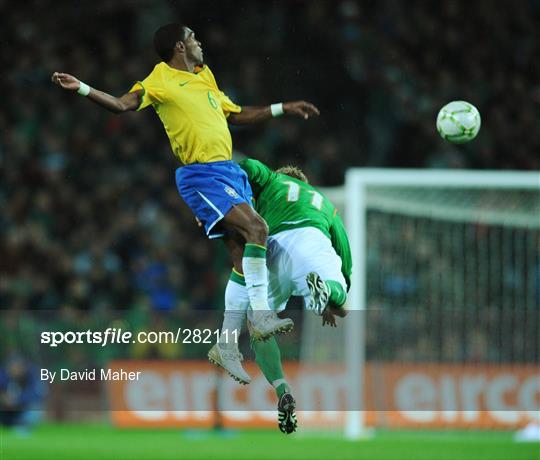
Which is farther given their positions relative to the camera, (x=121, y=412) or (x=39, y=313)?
(x=121, y=412)

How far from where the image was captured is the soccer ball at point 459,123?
7.87m

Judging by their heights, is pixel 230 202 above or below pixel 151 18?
below

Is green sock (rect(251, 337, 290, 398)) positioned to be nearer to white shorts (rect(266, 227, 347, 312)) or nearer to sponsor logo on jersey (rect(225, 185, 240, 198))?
white shorts (rect(266, 227, 347, 312))

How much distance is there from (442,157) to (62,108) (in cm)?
587

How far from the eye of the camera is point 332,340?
15.6 metres

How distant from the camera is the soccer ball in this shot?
25.8 ft

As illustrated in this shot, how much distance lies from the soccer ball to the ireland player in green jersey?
922 mm

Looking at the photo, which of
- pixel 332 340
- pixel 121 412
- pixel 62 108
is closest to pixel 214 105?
pixel 332 340

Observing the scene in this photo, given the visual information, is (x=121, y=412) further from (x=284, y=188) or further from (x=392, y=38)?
(x=284, y=188)

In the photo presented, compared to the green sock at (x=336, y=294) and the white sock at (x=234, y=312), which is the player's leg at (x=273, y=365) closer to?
the white sock at (x=234, y=312)

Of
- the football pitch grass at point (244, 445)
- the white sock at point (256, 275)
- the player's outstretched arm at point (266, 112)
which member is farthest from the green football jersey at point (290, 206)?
the football pitch grass at point (244, 445)

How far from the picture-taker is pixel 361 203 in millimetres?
14906

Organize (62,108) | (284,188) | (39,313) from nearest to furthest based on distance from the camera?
(284,188)
(39,313)
(62,108)

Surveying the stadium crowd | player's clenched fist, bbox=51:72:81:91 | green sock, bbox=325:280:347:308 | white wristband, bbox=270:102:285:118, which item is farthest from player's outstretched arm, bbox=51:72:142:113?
the stadium crowd
